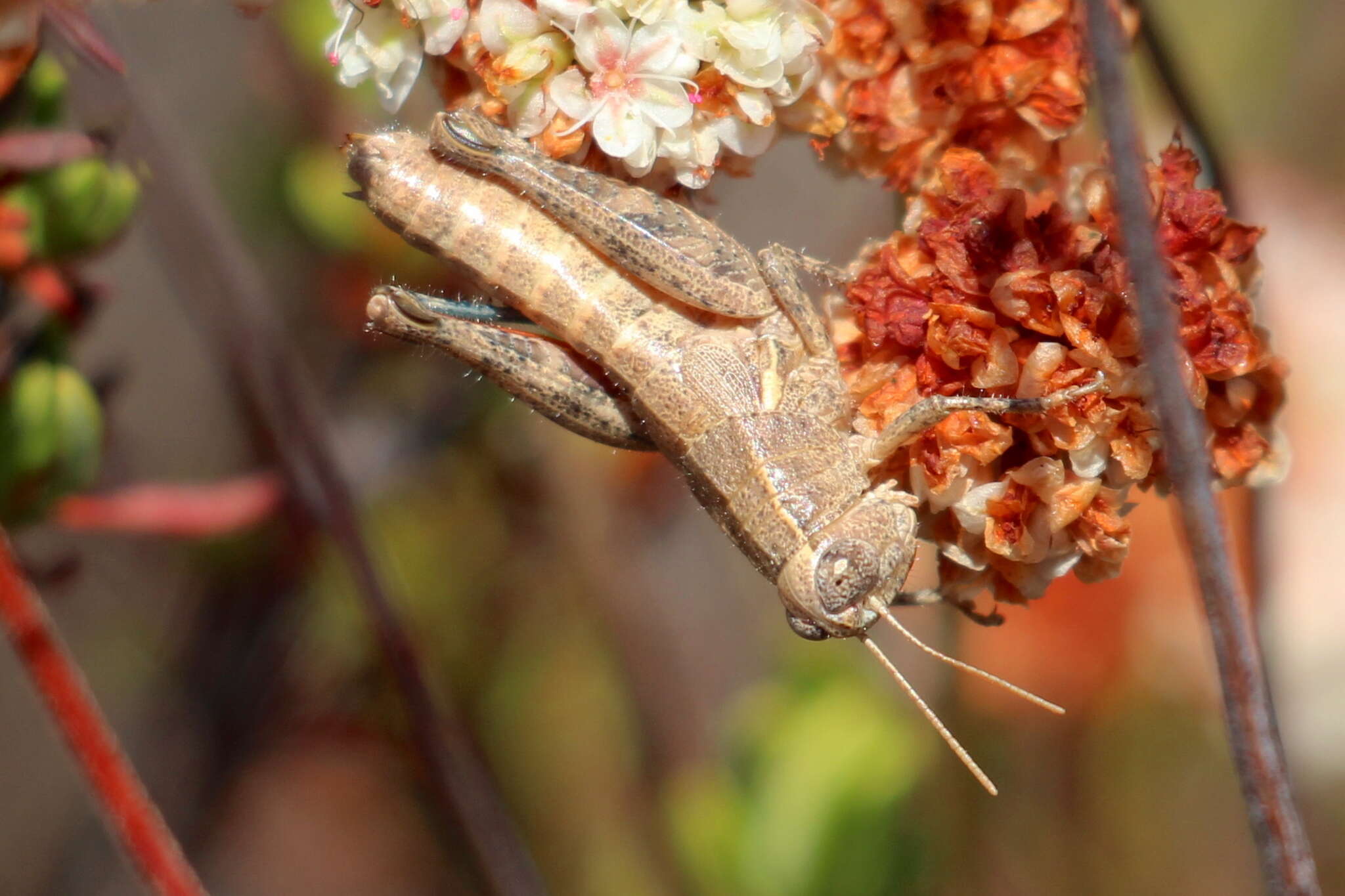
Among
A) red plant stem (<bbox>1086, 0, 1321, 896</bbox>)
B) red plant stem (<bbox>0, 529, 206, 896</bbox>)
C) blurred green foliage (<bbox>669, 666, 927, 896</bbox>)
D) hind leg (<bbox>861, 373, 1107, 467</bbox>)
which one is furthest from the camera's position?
blurred green foliage (<bbox>669, 666, 927, 896</bbox>)

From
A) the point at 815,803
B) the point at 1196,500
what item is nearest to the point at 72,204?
the point at 1196,500

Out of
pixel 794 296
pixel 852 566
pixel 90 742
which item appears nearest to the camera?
pixel 90 742

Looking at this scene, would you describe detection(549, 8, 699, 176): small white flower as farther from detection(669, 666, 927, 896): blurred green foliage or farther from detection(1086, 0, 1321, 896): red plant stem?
detection(669, 666, 927, 896): blurred green foliage

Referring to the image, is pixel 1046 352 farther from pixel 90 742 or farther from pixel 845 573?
pixel 90 742

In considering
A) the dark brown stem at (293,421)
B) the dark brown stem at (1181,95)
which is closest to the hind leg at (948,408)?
the dark brown stem at (1181,95)

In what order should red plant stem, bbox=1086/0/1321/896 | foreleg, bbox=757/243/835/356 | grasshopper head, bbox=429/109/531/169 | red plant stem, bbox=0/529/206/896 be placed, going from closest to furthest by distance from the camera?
1. red plant stem, bbox=1086/0/1321/896
2. red plant stem, bbox=0/529/206/896
3. grasshopper head, bbox=429/109/531/169
4. foreleg, bbox=757/243/835/356

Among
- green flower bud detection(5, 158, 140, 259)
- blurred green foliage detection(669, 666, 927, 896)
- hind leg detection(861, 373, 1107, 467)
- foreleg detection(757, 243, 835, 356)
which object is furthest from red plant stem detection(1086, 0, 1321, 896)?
blurred green foliage detection(669, 666, 927, 896)
